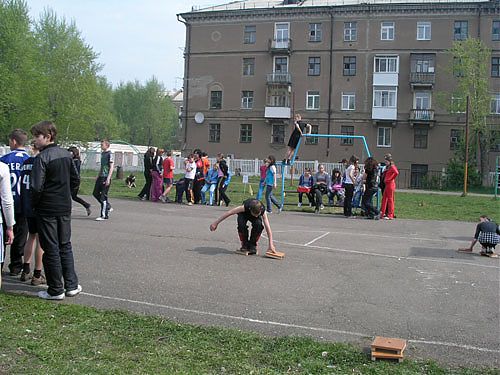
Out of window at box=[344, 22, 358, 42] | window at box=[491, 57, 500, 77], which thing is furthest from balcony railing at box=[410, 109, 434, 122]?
window at box=[344, 22, 358, 42]

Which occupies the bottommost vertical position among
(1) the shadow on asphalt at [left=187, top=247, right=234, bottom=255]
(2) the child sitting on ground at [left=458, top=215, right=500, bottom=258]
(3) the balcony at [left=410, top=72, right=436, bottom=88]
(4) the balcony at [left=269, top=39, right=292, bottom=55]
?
(1) the shadow on asphalt at [left=187, top=247, right=234, bottom=255]

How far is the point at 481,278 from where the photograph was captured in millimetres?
9359

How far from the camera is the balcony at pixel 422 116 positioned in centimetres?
5134

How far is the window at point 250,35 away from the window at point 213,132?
28.9 feet

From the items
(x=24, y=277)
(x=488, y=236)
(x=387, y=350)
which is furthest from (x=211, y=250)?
(x=387, y=350)

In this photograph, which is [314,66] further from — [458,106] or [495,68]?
[495,68]

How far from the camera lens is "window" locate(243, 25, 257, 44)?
56.3 m

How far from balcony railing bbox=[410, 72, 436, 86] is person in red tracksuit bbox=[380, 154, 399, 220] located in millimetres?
35544

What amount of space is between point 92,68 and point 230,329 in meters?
58.5

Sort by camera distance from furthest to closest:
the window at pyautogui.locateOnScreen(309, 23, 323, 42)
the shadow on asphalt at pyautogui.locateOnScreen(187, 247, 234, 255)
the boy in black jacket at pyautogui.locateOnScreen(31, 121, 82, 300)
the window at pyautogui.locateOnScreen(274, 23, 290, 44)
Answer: the window at pyautogui.locateOnScreen(274, 23, 290, 44), the window at pyautogui.locateOnScreen(309, 23, 323, 42), the shadow on asphalt at pyautogui.locateOnScreen(187, 247, 234, 255), the boy in black jacket at pyautogui.locateOnScreen(31, 121, 82, 300)

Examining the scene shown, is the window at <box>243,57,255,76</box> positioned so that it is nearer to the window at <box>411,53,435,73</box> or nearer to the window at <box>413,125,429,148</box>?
the window at <box>411,53,435,73</box>

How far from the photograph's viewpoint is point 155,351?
5.32 metres

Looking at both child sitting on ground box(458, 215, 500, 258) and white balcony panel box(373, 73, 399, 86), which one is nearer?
child sitting on ground box(458, 215, 500, 258)

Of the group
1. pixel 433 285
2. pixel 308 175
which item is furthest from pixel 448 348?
pixel 308 175
